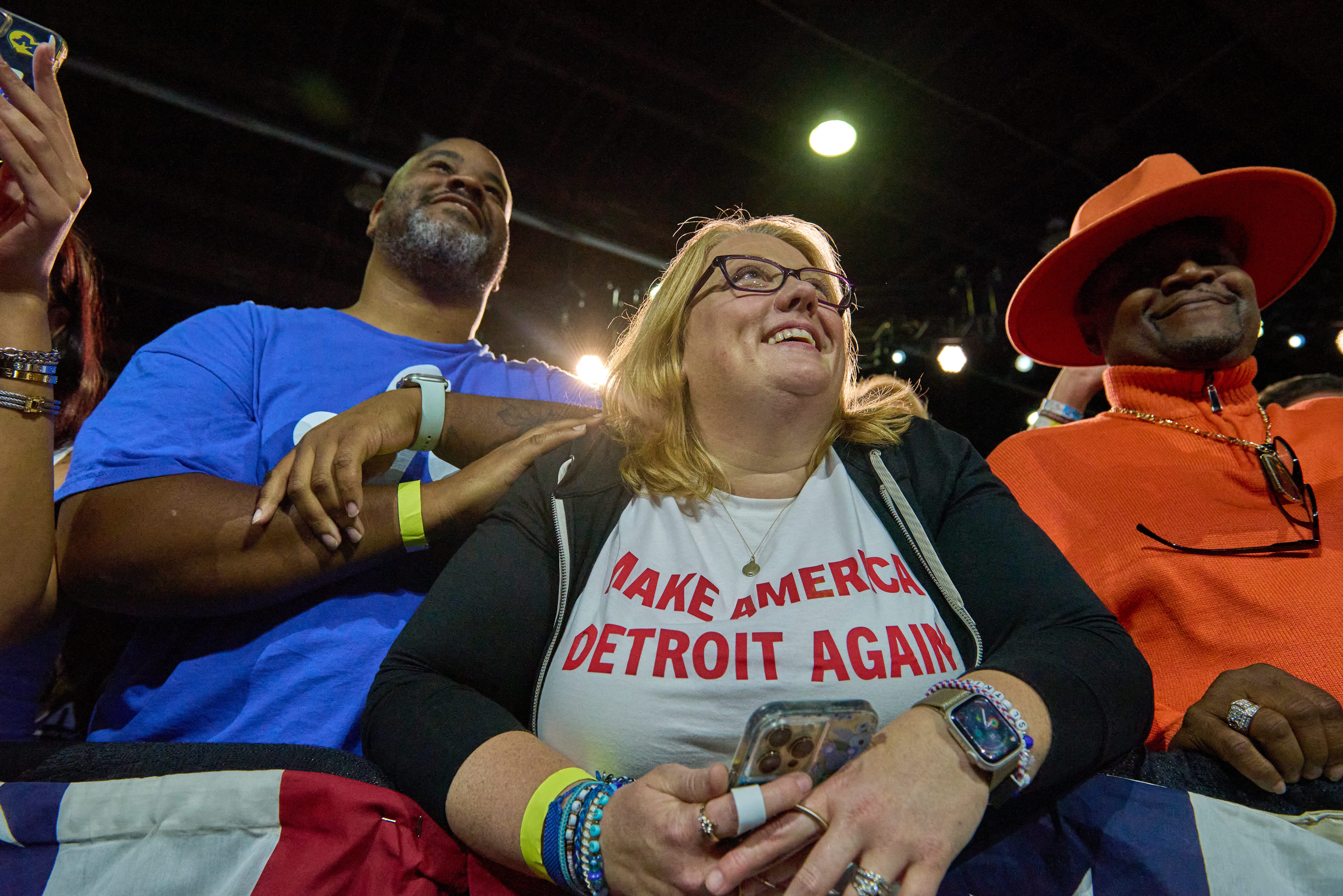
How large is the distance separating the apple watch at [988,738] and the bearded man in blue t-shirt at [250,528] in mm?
885

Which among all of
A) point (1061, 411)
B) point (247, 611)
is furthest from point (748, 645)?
point (1061, 411)

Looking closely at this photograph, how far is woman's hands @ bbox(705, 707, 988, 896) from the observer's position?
2.55 ft

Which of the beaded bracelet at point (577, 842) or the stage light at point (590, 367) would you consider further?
the stage light at point (590, 367)

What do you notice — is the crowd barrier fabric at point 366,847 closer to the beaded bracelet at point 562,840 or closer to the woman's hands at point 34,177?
the beaded bracelet at point 562,840

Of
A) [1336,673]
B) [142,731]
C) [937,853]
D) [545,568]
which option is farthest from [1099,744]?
[142,731]

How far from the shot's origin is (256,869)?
0.92m

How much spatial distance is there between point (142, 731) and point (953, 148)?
18.2ft

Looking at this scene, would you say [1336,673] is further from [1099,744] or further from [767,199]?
[767,199]

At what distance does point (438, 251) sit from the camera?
2.30m

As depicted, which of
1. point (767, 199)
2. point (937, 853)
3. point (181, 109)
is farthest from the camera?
point (767, 199)

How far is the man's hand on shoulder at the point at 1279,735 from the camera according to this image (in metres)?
1.13

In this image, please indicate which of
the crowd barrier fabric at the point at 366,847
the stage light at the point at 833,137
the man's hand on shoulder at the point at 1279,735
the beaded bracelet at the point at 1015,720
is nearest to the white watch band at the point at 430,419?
the crowd barrier fabric at the point at 366,847

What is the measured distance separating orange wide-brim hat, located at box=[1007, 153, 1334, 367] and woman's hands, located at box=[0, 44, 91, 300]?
94.9 inches

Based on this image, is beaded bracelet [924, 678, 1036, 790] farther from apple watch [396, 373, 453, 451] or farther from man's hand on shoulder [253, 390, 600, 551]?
apple watch [396, 373, 453, 451]
